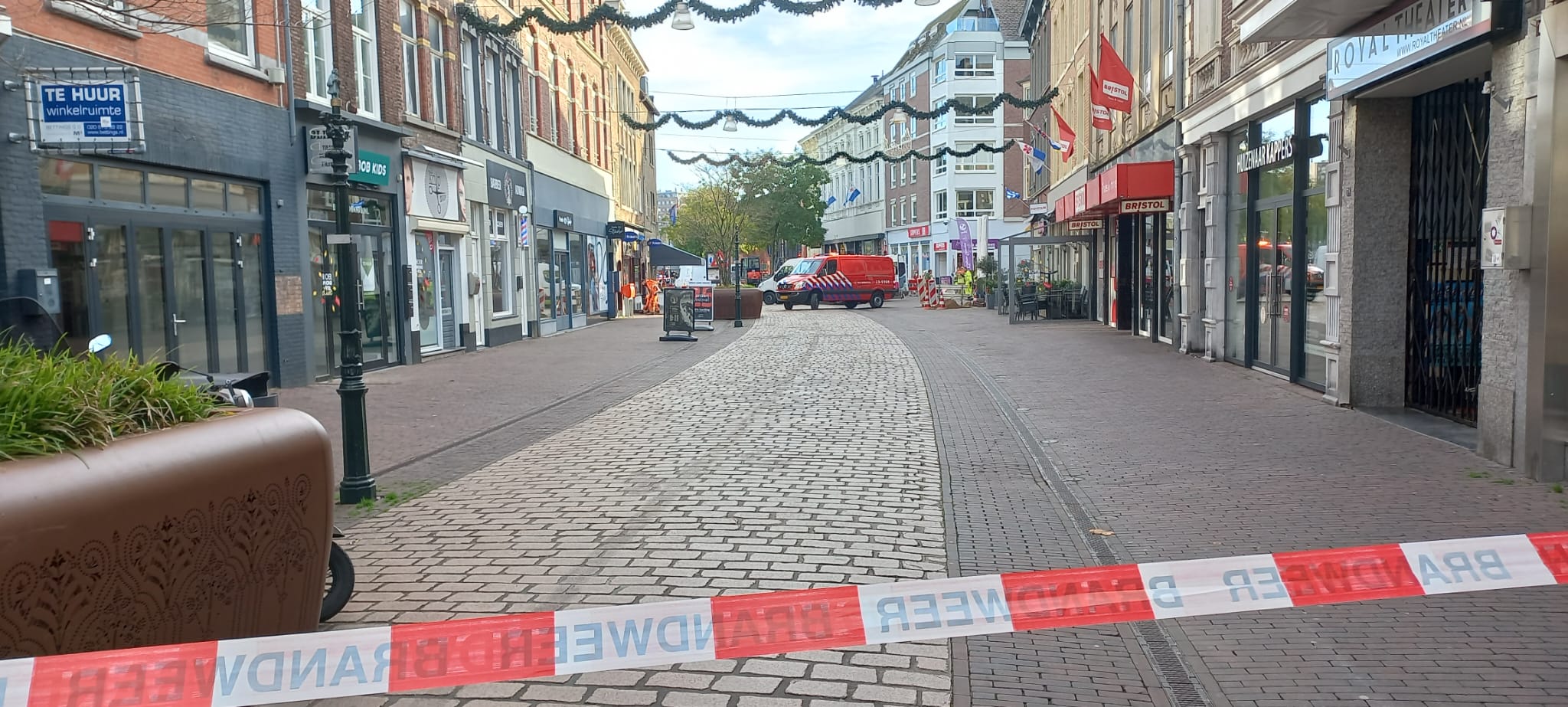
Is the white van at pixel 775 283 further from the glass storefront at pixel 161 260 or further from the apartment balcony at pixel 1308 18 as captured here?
the apartment balcony at pixel 1308 18

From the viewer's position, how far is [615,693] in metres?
4.02

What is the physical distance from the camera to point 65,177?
1070 centimetres

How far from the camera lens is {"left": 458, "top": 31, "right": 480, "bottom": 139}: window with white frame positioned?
2275 centimetres

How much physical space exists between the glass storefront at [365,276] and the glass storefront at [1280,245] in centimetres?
1217

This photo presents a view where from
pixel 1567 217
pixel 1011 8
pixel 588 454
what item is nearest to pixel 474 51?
pixel 588 454

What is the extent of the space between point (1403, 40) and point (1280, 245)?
4.85 m

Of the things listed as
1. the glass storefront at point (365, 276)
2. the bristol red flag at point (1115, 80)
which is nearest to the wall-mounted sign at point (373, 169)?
the glass storefront at point (365, 276)

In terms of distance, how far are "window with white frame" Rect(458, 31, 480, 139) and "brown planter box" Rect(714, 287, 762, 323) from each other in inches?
406

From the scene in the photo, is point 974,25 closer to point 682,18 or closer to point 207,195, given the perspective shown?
point 682,18

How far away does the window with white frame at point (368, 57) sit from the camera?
17.7m

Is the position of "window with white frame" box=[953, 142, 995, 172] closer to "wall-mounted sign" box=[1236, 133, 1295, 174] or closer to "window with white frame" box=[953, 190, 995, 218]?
"window with white frame" box=[953, 190, 995, 218]

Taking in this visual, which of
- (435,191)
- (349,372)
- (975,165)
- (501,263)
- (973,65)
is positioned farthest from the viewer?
(975,165)

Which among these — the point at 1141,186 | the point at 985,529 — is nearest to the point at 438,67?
the point at 1141,186

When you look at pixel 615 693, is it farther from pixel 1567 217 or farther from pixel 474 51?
pixel 474 51
